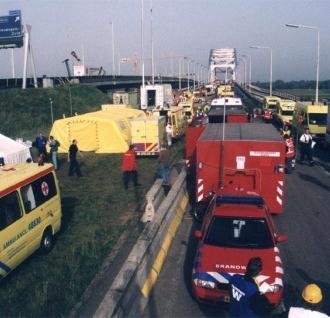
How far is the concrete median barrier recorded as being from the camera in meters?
7.72

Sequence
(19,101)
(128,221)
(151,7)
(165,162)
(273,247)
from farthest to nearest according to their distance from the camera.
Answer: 1. (151,7)
2. (19,101)
3. (165,162)
4. (128,221)
5. (273,247)

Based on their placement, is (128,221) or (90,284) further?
(128,221)

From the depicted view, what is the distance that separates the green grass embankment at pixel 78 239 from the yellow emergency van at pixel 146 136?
0.59m

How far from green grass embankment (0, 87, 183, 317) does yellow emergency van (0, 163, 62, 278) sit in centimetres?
46

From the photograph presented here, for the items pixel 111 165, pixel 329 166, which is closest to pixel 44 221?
pixel 111 165

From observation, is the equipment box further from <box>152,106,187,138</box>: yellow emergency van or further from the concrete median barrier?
<box>152,106,187,138</box>: yellow emergency van

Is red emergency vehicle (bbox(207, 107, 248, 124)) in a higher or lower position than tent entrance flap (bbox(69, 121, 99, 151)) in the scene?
higher

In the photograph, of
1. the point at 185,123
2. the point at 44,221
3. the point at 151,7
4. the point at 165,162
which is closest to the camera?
the point at 44,221

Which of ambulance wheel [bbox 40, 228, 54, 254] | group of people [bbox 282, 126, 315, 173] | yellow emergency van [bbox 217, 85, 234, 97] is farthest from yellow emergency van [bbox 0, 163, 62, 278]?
yellow emergency van [bbox 217, 85, 234, 97]

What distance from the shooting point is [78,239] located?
1266 centimetres

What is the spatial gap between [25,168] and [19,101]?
37.0 meters

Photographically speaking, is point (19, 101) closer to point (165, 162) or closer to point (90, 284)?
point (165, 162)

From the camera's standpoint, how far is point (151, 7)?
5419 cm

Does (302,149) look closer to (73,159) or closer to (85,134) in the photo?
(73,159)
